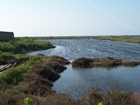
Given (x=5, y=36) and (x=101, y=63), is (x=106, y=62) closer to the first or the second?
(x=101, y=63)

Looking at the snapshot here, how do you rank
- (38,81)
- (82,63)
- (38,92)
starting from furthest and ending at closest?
(82,63) → (38,81) → (38,92)

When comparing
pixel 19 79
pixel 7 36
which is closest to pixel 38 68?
pixel 19 79

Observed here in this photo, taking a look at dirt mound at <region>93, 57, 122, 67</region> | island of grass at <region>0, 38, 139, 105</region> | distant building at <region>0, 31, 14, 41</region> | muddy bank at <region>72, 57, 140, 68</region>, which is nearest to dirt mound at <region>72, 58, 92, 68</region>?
muddy bank at <region>72, 57, 140, 68</region>

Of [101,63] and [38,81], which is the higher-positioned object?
[38,81]

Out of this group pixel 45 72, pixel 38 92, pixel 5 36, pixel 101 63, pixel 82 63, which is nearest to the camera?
pixel 38 92

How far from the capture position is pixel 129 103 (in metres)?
16.4

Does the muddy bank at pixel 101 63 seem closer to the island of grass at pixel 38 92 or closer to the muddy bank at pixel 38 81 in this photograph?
the island of grass at pixel 38 92

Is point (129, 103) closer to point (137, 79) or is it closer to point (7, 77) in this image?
point (7, 77)

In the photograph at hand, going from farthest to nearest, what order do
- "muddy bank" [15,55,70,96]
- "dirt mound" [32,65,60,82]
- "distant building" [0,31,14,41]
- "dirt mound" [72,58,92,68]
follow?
"distant building" [0,31,14,41] < "dirt mound" [72,58,92,68] < "dirt mound" [32,65,60,82] < "muddy bank" [15,55,70,96]

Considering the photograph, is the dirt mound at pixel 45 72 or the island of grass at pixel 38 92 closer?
the island of grass at pixel 38 92

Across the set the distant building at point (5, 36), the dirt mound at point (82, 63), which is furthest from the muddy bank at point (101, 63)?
the distant building at point (5, 36)

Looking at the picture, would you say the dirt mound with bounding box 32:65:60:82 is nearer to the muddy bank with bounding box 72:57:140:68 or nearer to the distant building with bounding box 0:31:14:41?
the muddy bank with bounding box 72:57:140:68

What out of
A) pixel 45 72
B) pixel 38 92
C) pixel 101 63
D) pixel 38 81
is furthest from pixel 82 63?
pixel 38 92

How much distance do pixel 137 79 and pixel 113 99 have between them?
2323 cm
